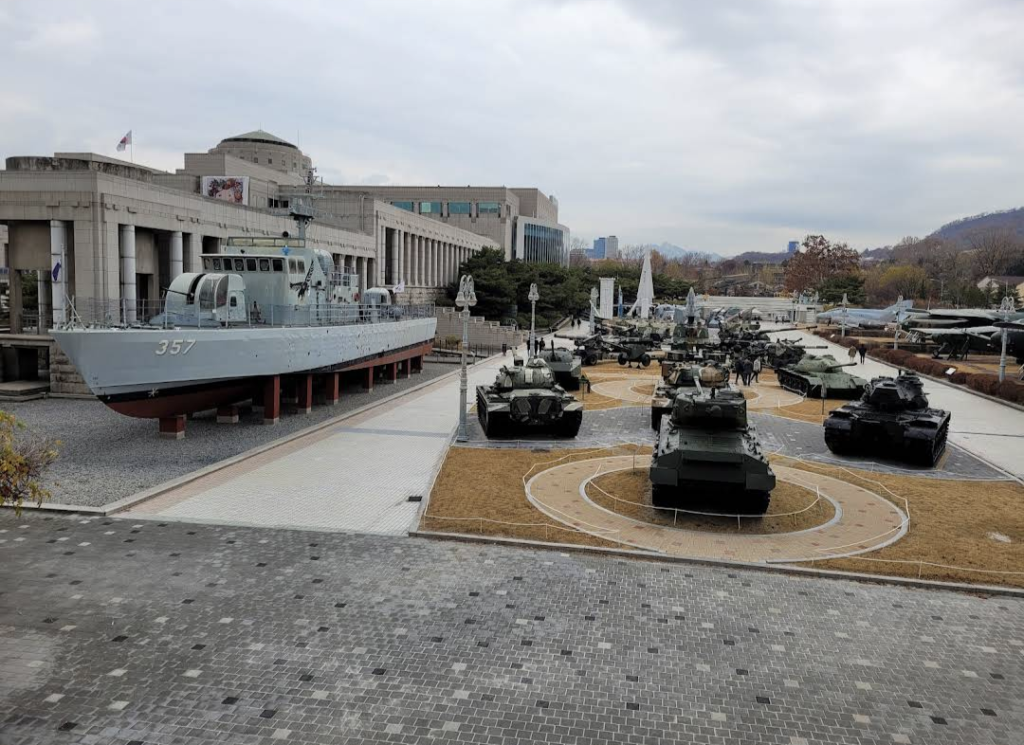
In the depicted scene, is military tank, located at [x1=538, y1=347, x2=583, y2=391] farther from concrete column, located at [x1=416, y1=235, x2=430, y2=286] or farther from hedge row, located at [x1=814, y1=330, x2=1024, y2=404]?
concrete column, located at [x1=416, y1=235, x2=430, y2=286]

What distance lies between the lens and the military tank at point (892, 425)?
17703 millimetres

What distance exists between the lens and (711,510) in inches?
547

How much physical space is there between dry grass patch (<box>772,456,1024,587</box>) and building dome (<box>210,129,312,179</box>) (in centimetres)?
6781

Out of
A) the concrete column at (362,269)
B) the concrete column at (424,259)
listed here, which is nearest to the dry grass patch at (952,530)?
A: the concrete column at (362,269)

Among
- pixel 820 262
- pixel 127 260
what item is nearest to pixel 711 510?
pixel 127 260

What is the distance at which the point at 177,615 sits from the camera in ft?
30.1

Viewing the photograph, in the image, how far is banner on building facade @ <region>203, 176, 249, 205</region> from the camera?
50500 mm

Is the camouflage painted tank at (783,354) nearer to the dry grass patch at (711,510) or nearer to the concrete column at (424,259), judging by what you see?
the dry grass patch at (711,510)

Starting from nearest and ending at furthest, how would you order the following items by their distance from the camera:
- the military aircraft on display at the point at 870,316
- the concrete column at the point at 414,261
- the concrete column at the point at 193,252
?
the concrete column at the point at 193,252
the concrete column at the point at 414,261
the military aircraft on display at the point at 870,316

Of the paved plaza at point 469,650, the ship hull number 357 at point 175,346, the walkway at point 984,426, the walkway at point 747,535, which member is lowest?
the paved plaza at point 469,650

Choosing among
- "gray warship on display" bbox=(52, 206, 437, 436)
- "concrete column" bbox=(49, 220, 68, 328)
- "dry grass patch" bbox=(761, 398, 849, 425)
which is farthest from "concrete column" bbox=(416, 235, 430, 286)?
"dry grass patch" bbox=(761, 398, 849, 425)

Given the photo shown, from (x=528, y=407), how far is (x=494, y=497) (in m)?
5.66

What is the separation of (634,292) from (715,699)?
94.0 meters

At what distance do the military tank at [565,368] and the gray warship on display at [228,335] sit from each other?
684cm
